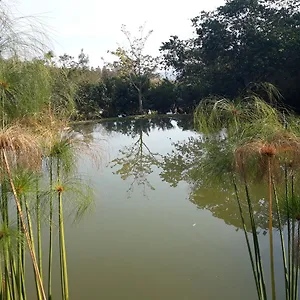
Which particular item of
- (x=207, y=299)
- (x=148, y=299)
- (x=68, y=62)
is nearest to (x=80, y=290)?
(x=148, y=299)

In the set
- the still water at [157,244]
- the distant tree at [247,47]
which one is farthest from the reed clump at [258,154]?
the distant tree at [247,47]

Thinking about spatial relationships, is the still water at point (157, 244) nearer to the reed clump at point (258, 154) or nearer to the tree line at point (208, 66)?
the reed clump at point (258, 154)

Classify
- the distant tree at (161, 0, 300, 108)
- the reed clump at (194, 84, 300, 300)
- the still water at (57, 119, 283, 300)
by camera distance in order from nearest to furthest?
the reed clump at (194, 84, 300, 300) → the still water at (57, 119, 283, 300) → the distant tree at (161, 0, 300, 108)

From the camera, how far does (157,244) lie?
358 centimetres

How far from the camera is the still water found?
9.07ft

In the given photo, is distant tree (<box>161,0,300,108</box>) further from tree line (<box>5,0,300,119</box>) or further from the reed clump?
the reed clump

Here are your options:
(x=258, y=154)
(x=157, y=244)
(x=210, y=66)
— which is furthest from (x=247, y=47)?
(x=258, y=154)

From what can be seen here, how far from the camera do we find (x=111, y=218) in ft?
14.4

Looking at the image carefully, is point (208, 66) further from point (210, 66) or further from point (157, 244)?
point (157, 244)

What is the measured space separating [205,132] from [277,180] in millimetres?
478

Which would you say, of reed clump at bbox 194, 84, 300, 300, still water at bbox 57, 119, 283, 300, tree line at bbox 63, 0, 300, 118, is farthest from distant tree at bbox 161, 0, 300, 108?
reed clump at bbox 194, 84, 300, 300

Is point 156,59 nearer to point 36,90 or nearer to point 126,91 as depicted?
point 126,91

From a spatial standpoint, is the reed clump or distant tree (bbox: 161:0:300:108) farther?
distant tree (bbox: 161:0:300:108)

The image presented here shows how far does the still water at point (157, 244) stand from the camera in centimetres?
277
